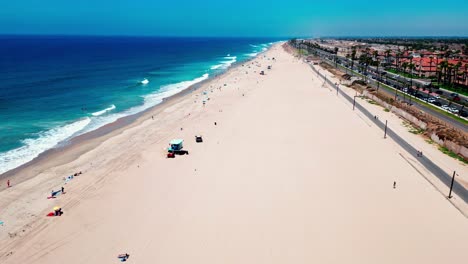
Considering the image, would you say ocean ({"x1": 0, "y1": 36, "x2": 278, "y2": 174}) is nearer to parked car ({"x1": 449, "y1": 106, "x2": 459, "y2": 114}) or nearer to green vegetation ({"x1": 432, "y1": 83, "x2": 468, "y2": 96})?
parked car ({"x1": 449, "y1": 106, "x2": 459, "y2": 114})

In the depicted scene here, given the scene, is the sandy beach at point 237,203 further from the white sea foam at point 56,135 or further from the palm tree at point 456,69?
the palm tree at point 456,69

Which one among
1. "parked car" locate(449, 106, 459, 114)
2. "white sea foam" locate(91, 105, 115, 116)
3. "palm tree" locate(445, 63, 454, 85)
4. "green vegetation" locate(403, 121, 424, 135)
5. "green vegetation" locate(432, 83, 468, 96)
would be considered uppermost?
"palm tree" locate(445, 63, 454, 85)

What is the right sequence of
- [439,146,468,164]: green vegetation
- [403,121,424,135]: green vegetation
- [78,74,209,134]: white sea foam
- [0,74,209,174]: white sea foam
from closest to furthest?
[439,146,468,164]: green vegetation < [0,74,209,174]: white sea foam < [403,121,424,135]: green vegetation < [78,74,209,134]: white sea foam

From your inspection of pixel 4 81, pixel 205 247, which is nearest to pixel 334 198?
pixel 205 247

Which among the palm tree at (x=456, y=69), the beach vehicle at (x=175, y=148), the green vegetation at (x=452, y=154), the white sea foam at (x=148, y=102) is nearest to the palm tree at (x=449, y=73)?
the palm tree at (x=456, y=69)

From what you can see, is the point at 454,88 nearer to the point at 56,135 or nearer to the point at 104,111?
the point at 104,111

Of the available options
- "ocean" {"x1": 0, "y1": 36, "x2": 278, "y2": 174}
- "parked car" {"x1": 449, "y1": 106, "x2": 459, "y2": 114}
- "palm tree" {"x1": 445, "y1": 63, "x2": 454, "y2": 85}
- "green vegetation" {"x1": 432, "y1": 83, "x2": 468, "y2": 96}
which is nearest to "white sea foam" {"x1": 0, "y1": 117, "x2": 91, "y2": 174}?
"ocean" {"x1": 0, "y1": 36, "x2": 278, "y2": 174}
